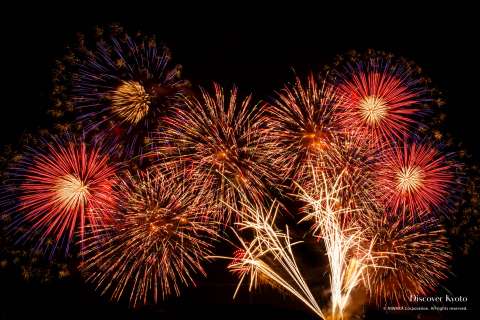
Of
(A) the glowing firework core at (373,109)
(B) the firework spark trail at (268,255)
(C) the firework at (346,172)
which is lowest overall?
(B) the firework spark trail at (268,255)

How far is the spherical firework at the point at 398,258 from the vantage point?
10.2 metres

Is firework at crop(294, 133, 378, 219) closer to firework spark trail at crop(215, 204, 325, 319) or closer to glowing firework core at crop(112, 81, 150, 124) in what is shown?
firework spark trail at crop(215, 204, 325, 319)

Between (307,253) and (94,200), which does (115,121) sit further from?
(307,253)

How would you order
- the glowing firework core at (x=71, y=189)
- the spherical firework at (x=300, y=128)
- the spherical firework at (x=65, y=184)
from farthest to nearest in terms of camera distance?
the spherical firework at (x=300, y=128) → the glowing firework core at (x=71, y=189) → the spherical firework at (x=65, y=184)

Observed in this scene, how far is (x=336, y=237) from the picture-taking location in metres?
8.44

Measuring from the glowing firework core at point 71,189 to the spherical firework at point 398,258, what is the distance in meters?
7.40

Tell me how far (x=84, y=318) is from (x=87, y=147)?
5044 mm

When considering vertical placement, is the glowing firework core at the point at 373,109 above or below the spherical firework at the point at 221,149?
above

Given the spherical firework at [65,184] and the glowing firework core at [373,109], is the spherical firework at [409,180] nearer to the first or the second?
the glowing firework core at [373,109]

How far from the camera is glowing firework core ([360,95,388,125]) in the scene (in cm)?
991

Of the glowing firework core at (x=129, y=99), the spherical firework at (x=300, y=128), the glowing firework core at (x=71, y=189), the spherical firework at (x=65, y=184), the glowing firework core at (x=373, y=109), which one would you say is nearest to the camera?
the spherical firework at (x=65, y=184)

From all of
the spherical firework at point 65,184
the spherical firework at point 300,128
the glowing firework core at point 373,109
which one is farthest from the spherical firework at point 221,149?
the glowing firework core at point 373,109

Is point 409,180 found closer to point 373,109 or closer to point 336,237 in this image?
point 373,109

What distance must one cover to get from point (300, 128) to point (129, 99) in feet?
14.9
